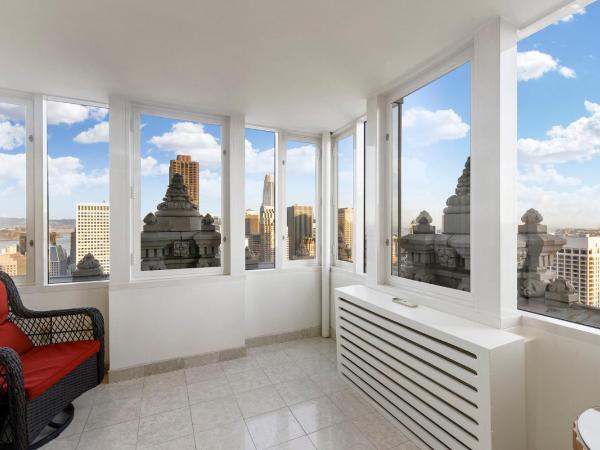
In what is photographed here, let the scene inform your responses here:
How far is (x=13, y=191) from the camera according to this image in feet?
8.66

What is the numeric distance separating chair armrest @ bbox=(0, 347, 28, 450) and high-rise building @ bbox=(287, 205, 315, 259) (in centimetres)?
259

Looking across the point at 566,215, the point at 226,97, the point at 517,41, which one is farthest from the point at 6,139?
the point at 566,215

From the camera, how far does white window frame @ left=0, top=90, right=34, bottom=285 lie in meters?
2.66

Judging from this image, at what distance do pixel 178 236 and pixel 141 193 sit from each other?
0.55 m

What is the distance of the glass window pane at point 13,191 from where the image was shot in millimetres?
2619

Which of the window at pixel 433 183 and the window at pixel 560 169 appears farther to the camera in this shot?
the window at pixel 433 183

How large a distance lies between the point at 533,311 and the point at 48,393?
9.86 feet

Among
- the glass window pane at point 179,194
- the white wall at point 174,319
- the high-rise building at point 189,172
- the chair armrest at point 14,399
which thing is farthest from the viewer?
→ the high-rise building at point 189,172

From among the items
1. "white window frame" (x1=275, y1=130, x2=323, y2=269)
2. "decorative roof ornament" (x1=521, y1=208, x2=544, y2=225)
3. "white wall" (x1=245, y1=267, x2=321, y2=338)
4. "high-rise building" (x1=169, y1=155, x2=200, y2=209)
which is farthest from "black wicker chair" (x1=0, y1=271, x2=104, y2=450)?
"decorative roof ornament" (x1=521, y1=208, x2=544, y2=225)

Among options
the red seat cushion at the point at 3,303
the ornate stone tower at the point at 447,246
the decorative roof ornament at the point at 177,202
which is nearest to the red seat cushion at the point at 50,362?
the red seat cushion at the point at 3,303

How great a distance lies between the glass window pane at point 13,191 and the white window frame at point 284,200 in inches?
95.1

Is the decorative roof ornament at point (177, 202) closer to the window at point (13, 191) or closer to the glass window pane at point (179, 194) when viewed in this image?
the glass window pane at point (179, 194)

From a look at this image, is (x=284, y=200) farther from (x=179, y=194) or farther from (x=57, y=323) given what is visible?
(x=57, y=323)

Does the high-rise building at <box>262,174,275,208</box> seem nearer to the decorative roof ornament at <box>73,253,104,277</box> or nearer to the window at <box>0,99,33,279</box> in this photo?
the decorative roof ornament at <box>73,253,104,277</box>
